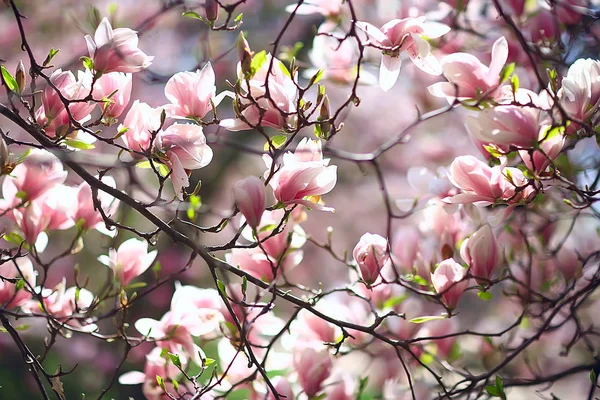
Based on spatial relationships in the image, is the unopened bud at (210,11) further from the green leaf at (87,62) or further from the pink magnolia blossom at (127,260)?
the pink magnolia blossom at (127,260)

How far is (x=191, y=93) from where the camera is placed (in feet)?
2.45

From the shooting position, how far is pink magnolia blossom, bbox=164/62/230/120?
2.44 feet

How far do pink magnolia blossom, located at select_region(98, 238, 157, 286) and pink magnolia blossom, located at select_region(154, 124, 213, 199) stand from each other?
7.8 inches

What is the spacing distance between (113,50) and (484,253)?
1.76 feet

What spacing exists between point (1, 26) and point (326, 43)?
71.3 inches

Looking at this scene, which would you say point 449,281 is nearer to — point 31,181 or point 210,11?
point 210,11

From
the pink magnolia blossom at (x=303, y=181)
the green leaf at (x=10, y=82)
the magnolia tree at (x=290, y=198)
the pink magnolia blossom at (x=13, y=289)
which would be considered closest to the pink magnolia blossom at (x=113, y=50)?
the magnolia tree at (x=290, y=198)

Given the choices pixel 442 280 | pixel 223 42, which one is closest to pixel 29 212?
pixel 442 280

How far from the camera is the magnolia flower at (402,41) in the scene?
751 millimetres

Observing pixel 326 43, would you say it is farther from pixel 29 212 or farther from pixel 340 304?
pixel 29 212

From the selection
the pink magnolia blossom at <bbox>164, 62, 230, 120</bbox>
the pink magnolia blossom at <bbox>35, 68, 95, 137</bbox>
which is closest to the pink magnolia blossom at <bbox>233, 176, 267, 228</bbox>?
the pink magnolia blossom at <bbox>164, 62, 230, 120</bbox>

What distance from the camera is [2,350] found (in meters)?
1.88

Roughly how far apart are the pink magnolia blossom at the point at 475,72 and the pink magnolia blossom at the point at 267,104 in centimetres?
20

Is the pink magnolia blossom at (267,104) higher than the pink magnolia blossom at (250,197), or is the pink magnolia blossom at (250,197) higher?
the pink magnolia blossom at (267,104)
